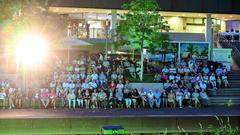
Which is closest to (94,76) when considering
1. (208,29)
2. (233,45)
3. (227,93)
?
(227,93)

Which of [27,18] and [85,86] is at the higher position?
[27,18]

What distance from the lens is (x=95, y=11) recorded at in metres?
37.7

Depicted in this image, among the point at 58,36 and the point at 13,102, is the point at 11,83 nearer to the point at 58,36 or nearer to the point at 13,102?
the point at 13,102

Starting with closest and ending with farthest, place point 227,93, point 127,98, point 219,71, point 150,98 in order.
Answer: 1. point 127,98
2. point 150,98
3. point 227,93
4. point 219,71

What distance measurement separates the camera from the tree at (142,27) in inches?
1113

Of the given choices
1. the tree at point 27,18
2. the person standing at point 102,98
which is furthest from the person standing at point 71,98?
the tree at point 27,18

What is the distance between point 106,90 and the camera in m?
24.9

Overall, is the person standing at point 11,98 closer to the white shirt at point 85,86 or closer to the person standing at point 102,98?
the white shirt at point 85,86

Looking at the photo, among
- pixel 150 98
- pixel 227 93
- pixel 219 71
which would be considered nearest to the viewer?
pixel 150 98

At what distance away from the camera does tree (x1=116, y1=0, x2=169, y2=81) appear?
28.3 metres

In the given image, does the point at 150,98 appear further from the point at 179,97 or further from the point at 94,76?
the point at 94,76

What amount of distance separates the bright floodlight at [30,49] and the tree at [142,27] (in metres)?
4.86

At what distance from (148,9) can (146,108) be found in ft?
22.7

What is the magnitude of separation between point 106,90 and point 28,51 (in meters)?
5.42
